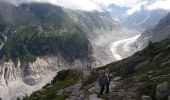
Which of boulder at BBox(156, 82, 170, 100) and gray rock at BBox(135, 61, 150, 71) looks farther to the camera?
gray rock at BBox(135, 61, 150, 71)

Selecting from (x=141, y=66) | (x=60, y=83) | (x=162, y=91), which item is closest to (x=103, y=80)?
(x=162, y=91)

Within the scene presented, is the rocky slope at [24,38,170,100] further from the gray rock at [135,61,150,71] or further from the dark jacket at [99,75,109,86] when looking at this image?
the dark jacket at [99,75,109,86]

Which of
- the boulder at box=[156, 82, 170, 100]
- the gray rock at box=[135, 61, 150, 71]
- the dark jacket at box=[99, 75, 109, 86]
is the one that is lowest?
the boulder at box=[156, 82, 170, 100]

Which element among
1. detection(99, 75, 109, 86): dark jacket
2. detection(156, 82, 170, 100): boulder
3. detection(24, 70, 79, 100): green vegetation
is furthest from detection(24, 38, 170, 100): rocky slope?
detection(24, 70, 79, 100): green vegetation

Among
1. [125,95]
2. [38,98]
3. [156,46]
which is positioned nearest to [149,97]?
[125,95]

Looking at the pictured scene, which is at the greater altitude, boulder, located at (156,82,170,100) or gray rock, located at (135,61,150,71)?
gray rock, located at (135,61,150,71)

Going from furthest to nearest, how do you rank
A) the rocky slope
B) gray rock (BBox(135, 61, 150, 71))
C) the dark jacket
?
gray rock (BBox(135, 61, 150, 71)), the dark jacket, the rocky slope

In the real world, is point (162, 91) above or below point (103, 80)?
below

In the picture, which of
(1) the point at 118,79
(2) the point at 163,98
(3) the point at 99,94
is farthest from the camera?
(1) the point at 118,79

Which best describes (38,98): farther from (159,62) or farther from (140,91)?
(140,91)

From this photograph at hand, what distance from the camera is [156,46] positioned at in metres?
96.5

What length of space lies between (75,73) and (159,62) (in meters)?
39.5

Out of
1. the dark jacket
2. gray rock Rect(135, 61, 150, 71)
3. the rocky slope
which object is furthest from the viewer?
gray rock Rect(135, 61, 150, 71)

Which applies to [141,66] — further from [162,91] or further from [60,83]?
[162,91]
